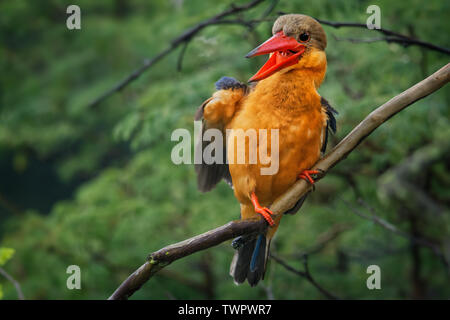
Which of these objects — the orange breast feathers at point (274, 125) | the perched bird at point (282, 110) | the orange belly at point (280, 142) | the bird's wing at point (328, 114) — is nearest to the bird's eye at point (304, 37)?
the perched bird at point (282, 110)

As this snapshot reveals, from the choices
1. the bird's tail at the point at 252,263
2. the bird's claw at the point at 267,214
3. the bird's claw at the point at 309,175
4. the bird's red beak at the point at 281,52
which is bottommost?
the bird's tail at the point at 252,263

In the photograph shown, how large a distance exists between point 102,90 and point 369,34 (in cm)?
403

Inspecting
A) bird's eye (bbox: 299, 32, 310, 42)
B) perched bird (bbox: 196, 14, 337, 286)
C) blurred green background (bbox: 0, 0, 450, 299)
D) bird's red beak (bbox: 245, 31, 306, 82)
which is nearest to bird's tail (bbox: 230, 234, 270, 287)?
perched bird (bbox: 196, 14, 337, 286)

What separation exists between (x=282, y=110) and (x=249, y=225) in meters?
0.68

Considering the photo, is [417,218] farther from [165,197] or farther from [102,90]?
[102,90]

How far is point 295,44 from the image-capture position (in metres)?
2.46

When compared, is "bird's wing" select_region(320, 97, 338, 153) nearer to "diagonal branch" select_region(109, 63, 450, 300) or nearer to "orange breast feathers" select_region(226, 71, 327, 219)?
"orange breast feathers" select_region(226, 71, 327, 219)

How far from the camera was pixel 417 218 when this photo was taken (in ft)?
16.6

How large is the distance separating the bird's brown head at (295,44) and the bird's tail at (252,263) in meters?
1.12

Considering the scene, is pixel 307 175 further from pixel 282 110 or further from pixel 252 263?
pixel 252 263

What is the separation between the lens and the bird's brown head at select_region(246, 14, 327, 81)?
2.46 metres

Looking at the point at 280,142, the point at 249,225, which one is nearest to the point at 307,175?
the point at 280,142

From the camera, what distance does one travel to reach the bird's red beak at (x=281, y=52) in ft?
7.93

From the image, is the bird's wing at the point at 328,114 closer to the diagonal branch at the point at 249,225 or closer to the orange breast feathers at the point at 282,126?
the orange breast feathers at the point at 282,126
